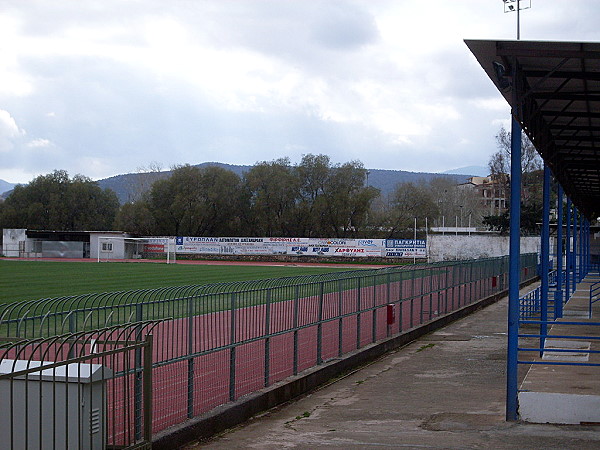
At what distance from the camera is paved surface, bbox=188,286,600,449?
973 cm

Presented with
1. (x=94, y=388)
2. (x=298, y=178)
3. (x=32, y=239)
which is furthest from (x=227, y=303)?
(x=298, y=178)

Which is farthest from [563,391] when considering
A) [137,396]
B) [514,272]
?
[137,396]

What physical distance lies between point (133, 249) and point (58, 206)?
26.7m

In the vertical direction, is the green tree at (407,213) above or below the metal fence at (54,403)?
above

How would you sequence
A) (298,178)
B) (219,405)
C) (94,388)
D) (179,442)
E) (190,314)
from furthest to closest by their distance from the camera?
(298,178) < (219,405) < (190,314) < (179,442) < (94,388)

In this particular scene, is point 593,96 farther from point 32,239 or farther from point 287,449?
point 32,239

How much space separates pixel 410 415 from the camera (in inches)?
464

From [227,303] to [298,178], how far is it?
91236 millimetres

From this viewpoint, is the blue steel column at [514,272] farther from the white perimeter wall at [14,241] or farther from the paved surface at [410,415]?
the white perimeter wall at [14,241]

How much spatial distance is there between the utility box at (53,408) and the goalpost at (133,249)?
77.3 m

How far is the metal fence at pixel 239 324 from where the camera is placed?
958 cm

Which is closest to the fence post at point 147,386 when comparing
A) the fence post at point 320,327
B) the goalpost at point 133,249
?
the fence post at point 320,327

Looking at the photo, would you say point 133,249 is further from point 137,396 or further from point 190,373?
point 137,396

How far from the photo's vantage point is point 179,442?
9.22m
